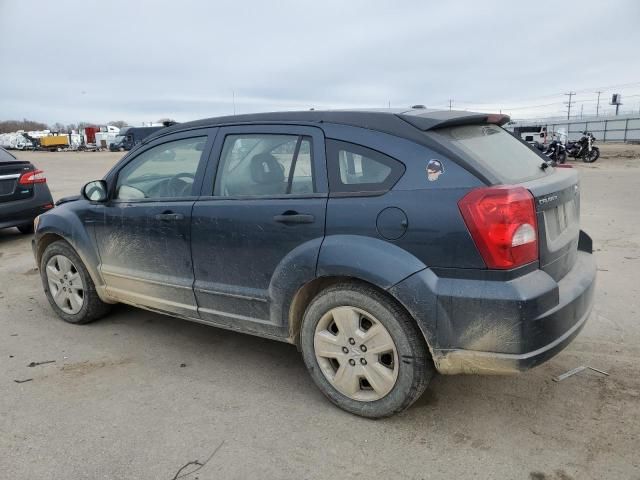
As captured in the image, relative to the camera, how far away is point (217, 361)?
3805mm

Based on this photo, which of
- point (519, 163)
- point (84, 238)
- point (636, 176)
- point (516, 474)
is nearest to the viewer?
point (516, 474)

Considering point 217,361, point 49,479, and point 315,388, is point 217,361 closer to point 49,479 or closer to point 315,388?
point 315,388

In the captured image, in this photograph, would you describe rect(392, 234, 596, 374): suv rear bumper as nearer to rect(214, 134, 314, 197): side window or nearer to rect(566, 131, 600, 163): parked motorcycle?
rect(214, 134, 314, 197): side window

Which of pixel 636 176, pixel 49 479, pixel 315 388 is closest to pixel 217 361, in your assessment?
pixel 315 388

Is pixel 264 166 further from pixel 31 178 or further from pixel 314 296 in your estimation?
pixel 31 178

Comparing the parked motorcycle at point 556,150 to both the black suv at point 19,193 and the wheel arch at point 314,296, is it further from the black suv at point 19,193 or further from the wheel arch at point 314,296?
the wheel arch at point 314,296

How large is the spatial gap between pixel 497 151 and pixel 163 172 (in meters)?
2.37

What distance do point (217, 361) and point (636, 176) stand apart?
50.0 feet

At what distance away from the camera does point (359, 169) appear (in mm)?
2906

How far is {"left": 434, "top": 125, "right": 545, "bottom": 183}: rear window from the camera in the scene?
2.77m

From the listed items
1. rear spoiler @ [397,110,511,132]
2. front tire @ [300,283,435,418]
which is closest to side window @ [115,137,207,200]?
front tire @ [300,283,435,418]

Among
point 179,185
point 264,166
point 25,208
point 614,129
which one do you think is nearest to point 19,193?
point 25,208

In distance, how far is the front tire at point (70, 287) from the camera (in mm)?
4438

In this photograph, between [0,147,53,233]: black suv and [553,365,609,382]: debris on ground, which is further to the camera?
[0,147,53,233]: black suv
